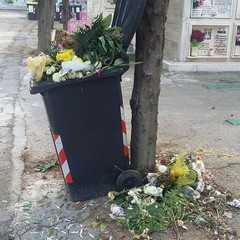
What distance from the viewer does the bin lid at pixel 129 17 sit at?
2.88m

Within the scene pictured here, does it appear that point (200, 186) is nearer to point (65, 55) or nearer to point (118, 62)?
point (118, 62)

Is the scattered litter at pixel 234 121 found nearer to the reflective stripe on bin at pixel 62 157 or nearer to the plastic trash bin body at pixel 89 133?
the plastic trash bin body at pixel 89 133

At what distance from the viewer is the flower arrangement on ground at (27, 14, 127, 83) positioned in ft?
9.62

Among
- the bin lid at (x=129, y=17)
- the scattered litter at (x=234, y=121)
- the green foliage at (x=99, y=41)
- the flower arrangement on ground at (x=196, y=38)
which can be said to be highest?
the bin lid at (x=129, y=17)

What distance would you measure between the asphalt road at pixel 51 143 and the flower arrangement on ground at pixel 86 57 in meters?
1.14

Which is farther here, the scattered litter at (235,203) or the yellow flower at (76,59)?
the scattered litter at (235,203)

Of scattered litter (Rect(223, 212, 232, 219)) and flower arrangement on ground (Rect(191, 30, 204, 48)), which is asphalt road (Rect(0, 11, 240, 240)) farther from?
flower arrangement on ground (Rect(191, 30, 204, 48))

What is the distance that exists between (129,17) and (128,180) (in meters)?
1.34

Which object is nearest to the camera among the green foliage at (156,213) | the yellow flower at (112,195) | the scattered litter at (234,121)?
the green foliage at (156,213)

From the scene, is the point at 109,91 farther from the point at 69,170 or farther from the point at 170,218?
the point at 170,218

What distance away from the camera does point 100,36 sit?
3.02 m

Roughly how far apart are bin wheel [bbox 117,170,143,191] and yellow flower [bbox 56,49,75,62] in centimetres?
106

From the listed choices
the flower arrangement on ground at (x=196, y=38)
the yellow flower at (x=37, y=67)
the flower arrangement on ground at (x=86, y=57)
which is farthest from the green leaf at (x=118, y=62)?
the flower arrangement on ground at (x=196, y=38)

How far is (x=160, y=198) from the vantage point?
316 centimetres
